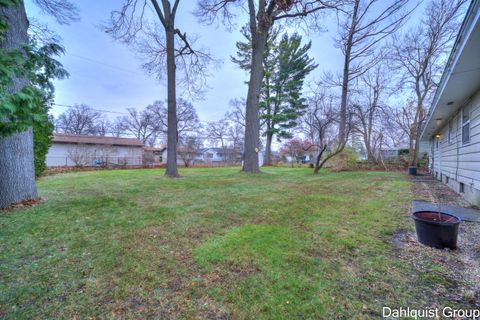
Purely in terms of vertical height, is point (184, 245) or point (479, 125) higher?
point (479, 125)

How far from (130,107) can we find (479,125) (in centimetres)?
3679

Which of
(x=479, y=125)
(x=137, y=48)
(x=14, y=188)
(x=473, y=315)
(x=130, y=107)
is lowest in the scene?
(x=473, y=315)

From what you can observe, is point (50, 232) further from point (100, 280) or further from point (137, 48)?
point (137, 48)

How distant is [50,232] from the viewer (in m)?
2.89

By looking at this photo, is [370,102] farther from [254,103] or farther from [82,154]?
[82,154]

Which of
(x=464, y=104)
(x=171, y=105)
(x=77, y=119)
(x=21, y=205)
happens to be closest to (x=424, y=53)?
(x=464, y=104)

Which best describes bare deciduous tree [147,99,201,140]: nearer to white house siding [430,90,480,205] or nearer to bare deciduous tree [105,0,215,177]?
bare deciduous tree [105,0,215,177]

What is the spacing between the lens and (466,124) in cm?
553

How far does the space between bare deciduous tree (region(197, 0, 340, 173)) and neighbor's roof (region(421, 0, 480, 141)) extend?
6.71 m

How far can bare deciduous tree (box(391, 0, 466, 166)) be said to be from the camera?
12219 mm

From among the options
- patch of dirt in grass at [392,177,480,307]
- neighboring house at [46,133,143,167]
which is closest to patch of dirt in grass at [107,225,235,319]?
patch of dirt in grass at [392,177,480,307]

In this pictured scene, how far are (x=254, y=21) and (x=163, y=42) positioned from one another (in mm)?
4581

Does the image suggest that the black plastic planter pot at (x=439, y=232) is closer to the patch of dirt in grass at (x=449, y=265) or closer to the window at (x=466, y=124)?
the patch of dirt in grass at (x=449, y=265)

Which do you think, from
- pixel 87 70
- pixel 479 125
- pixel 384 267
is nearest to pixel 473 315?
pixel 384 267
